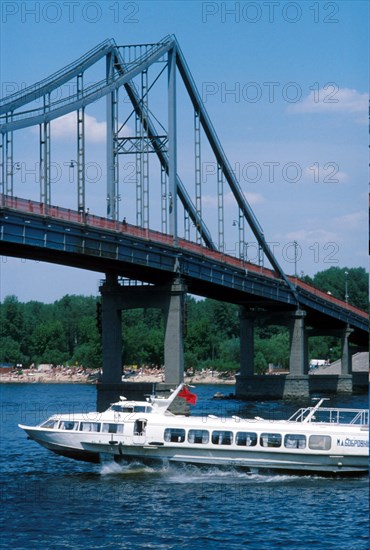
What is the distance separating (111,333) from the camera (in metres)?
94.1

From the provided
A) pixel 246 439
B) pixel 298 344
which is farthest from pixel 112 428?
pixel 298 344

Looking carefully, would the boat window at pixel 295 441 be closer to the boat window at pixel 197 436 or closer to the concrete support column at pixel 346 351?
the boat window at pixel 197 436

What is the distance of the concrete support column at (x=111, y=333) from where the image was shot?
9306 cm

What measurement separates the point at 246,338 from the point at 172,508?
→ 86.9 meters

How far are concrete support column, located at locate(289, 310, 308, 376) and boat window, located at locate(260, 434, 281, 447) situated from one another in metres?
78.4

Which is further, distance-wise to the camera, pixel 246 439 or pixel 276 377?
pixel 276 377

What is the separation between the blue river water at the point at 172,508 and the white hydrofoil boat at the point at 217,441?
24.6 inches

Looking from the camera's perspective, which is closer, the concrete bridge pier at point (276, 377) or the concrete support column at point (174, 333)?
the concrete support column at point (174, 333)

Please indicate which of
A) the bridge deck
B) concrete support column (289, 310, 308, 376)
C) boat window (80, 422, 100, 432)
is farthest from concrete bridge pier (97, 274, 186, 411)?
concrete support column (289, 310, 308, 376)

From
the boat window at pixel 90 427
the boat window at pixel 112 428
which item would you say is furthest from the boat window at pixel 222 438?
the boat window at pixel 90 427

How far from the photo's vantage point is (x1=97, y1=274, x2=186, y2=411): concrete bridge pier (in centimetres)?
9031

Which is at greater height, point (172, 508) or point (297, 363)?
point (297, 363)

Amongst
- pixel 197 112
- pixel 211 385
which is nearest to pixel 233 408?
pixel 197 112

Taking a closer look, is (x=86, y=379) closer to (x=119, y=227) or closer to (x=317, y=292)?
(x=317, y=292)
